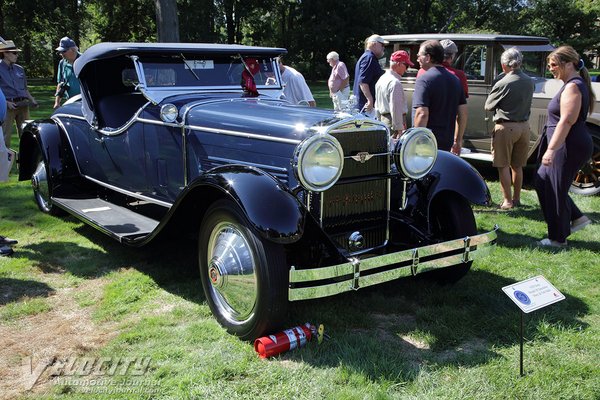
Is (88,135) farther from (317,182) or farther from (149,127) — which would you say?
(317,182)

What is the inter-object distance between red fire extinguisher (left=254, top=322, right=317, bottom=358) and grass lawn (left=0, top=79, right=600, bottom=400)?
0.14 feet

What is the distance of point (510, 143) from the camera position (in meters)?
6.12

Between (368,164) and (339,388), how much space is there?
5.19 feet

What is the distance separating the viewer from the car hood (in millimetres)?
3570

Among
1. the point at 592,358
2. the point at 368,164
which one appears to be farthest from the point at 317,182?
the point at 592,358

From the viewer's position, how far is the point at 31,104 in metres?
8.80

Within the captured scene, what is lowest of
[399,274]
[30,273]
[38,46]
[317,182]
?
[30,273]

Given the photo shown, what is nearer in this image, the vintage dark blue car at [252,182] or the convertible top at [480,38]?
the vintage dark blue car at [252,182]

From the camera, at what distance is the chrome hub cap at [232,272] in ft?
10.7

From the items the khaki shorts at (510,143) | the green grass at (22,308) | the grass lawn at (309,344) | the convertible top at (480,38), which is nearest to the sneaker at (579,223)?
the grass lawn at (309,344)

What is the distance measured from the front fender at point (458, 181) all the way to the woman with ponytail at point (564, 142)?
1239 mm

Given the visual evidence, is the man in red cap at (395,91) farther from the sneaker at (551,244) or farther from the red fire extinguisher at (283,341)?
the red fire extinguisher at (283,341)

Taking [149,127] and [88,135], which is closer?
[149,127]

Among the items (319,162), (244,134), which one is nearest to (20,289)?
(244,134)
